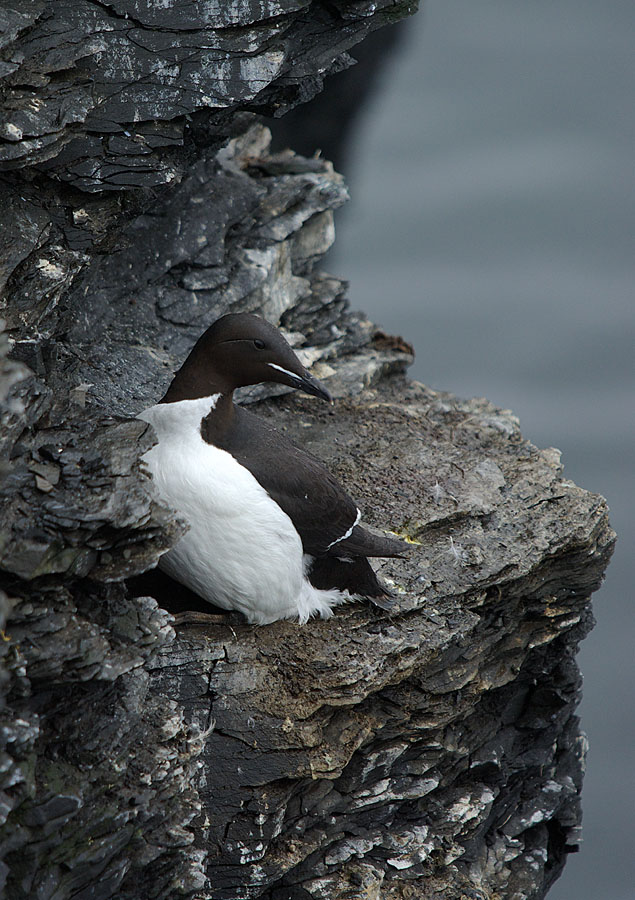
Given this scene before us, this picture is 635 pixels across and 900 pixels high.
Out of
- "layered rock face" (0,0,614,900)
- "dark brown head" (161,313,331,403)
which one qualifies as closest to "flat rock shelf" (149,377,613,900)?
"layered rock face" (0,0,614,900)

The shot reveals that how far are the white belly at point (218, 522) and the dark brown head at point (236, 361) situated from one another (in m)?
0.07

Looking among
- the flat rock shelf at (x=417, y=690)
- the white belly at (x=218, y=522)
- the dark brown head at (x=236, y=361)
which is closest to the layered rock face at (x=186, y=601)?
the flat rock shelf at (x=417, y=690)

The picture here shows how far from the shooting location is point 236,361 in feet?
17.0

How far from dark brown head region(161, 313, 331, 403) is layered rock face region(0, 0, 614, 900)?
561 mm

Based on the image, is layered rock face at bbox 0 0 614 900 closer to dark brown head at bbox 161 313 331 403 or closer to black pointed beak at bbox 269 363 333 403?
dark brown head at bbox 161 313 331 403

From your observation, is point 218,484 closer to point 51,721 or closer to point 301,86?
point 51,721

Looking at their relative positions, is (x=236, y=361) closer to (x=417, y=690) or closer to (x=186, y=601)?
(x=186, y=601)

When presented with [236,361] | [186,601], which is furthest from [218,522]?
[236,361]

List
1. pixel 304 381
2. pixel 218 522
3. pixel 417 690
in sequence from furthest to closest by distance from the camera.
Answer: pixel 417 690, pixel 304 381, pixel 218 522

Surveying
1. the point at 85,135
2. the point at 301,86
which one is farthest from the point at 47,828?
the point at 301,86

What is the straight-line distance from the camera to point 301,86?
5891 millimetres

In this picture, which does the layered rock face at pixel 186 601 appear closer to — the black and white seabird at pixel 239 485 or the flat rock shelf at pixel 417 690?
the flat rock shelf at pixel 417 690

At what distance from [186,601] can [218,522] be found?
0.59m

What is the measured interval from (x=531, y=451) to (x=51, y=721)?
144 inches
